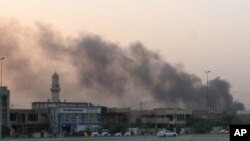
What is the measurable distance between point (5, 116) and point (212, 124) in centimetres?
4913

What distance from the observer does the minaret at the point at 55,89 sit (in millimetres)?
161000

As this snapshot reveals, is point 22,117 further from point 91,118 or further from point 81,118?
point 91,118

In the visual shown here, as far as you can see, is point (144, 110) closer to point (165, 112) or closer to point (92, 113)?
point (165, 112)

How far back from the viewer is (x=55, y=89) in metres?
162

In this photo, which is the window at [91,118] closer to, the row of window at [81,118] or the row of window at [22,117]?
the row of window at [81,118]

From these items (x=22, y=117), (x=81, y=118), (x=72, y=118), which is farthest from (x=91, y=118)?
(x=22, y=117)

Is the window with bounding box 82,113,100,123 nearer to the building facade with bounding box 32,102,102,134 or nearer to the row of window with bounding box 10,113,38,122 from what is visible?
the building facade with bounding box 32,102,102,134

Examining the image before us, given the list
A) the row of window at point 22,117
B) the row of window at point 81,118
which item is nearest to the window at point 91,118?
the row of window at point 81,118

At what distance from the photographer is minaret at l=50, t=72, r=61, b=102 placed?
161 meters

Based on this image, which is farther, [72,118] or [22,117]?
[72,118]

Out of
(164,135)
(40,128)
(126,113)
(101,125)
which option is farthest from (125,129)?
(164,135)

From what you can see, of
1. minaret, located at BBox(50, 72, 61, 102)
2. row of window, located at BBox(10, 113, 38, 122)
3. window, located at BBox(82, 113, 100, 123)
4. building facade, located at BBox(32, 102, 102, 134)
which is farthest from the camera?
minaret, located at BBox(50, 72, 61, 102)

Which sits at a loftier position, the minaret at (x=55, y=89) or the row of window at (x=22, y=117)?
Answer: the minaret at (x=55, y=89)

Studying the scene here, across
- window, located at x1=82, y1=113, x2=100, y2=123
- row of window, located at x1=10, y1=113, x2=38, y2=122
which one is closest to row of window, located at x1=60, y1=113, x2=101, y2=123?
window, located at x1=82, y1=113, x2=100, y2=123
